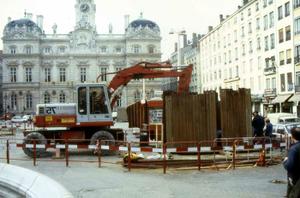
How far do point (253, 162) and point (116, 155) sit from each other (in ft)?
20.7

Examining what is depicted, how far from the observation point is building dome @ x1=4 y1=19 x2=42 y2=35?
104625 millimetres

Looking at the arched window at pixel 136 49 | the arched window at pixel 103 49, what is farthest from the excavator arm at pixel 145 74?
the arched window at pixel 103 49

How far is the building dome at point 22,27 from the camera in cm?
10462

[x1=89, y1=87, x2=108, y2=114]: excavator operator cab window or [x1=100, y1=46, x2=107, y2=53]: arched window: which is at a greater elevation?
[x1=100, y1=46, x2=107, y2=53]: arched window

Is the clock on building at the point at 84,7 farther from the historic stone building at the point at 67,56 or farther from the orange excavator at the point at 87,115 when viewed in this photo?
the orange excavator at the point at 87,115

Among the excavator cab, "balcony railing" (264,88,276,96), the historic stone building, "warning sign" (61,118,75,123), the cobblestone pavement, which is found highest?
the historic stone building

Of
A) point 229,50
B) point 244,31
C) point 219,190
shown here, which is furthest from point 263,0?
point 219,190

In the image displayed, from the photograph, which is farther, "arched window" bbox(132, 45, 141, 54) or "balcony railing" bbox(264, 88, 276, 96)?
"arched window" bbox(132, 45, 141, 54)

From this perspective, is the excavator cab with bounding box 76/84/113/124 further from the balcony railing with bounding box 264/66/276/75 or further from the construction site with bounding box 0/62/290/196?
the balcony railing with bounding box 264/66/276/75

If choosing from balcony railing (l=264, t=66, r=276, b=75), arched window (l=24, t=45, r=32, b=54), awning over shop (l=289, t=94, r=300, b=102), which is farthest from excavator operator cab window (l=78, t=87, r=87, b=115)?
arched window (l=24, t=45, r=32, b=54)

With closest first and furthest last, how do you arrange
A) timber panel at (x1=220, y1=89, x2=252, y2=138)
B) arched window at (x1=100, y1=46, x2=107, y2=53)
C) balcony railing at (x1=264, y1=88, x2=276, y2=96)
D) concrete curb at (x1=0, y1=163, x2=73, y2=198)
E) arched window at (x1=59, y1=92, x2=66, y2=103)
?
concrete curb at (x1=0, y1=163, x2=73, y2=198), timber panel at (x1=220, y1=89, x2=252, y2=138), balcony railing at (x1=264, y1=88, x2=276, y2=96), arched window at (x1=59, y1=92, x2=66, y2=103), arched window at (x1=100, y1=46, x2=107, y2=53)

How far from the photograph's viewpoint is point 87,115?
2142cm

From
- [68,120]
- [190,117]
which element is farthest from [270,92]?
[68,120]

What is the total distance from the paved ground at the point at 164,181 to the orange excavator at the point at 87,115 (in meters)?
3.65
